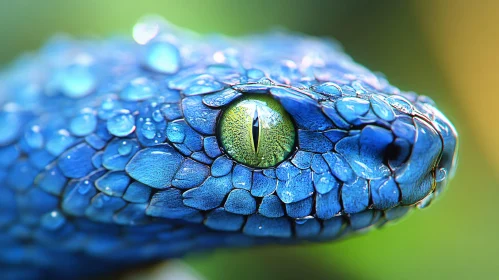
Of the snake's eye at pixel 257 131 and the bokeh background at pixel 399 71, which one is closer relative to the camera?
the snake's eye at pixel 257 131

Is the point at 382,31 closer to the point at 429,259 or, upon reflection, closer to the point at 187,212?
the point at 429,259

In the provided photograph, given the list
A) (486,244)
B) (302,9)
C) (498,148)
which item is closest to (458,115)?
(498,148)

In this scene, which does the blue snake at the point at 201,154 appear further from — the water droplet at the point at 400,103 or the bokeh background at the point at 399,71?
the bokeh background at the point at 399,71

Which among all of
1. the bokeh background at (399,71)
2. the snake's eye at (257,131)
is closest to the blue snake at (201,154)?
the snake's eye at (257,131)

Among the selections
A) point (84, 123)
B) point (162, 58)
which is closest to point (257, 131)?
point (162, 58)

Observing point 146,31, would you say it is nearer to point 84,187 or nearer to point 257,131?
point 84,187

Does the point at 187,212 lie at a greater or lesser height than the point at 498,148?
lesser
